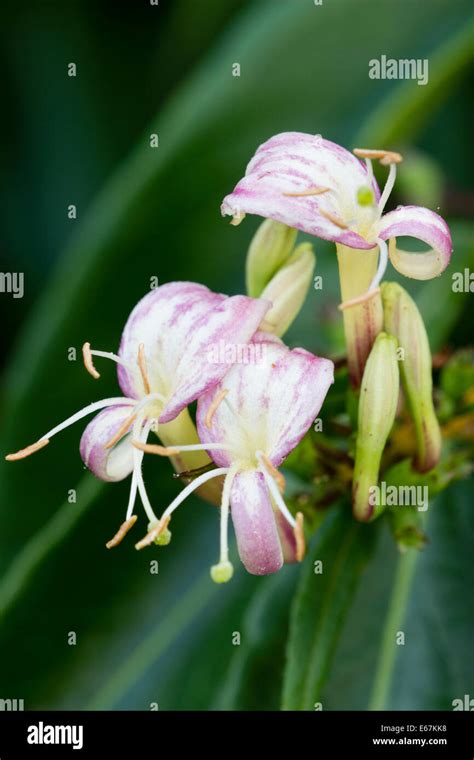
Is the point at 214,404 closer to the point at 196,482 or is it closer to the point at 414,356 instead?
the point at 196,482

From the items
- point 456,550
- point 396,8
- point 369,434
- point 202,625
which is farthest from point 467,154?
point 369,434

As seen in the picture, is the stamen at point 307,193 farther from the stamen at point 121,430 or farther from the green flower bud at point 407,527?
the green flower bud at point 407,527

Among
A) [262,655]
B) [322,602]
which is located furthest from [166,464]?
[322,602]

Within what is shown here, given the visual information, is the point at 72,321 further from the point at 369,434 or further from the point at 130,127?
the point at 369,434

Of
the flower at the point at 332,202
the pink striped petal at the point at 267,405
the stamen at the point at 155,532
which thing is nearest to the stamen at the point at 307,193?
the flower at the point at 332,202

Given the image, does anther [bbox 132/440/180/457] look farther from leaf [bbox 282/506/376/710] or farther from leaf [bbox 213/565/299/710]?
leaf [bbox 213/565/299/710]

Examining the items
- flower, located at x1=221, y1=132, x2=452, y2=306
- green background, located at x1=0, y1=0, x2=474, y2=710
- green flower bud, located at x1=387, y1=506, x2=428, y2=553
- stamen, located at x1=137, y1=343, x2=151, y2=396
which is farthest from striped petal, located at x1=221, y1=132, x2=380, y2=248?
green background, located at x1=0, y1=0, x2=474, y2=710
